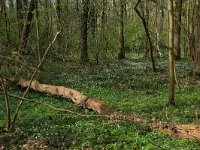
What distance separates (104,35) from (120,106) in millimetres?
20816

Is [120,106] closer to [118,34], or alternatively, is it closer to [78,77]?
[78,77]

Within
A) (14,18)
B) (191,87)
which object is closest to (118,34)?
(14,18)

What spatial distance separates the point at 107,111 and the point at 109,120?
1.30 metres

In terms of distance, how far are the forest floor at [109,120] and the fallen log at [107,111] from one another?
11.9 inches

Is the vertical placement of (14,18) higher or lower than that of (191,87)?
higher

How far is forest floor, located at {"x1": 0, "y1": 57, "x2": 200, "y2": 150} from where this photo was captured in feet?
42.5

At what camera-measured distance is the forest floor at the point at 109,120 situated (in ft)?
42.5

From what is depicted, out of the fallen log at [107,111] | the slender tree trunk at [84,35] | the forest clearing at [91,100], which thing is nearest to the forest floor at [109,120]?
the forest clearing at [91,100]

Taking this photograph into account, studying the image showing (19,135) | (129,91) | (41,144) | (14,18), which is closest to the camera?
(41,144)

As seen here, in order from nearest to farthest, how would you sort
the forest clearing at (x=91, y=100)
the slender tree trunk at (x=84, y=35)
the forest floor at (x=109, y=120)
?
1. the forest clearing at (x=91, y=100)
2. the forest floor at (x=109, y=120)
3. the slender tree trunk at (x=84, y=35)

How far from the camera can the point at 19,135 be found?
45.5ft

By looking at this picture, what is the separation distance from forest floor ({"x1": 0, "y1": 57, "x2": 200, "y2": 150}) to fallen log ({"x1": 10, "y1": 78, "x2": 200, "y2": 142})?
0.99 ft

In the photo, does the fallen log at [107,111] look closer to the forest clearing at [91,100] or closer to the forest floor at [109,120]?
the forest clearing at [91,100]

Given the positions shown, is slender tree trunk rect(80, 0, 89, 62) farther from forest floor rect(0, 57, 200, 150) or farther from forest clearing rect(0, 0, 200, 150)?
forest floor rect(0, 57, 200, 150)
